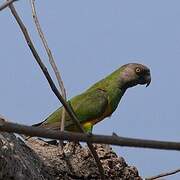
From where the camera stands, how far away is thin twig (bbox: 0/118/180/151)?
1.19m

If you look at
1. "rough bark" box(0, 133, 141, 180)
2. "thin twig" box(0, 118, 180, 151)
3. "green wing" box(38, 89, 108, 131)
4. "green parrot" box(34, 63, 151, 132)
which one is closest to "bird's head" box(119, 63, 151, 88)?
"green parrot" box(34, 63, 151, 132)

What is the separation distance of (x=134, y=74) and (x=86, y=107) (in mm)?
1036

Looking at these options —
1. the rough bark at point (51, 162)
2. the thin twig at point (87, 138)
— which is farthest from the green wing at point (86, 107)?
the thin twig at point (87, 138)

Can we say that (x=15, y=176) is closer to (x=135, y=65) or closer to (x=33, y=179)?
(x=33, y=179)

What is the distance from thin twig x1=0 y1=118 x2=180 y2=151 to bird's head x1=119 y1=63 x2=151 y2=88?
235 inches

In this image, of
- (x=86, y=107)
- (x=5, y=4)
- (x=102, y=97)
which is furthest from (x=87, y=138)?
(x=102, y=97)

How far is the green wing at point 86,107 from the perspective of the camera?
632 cm

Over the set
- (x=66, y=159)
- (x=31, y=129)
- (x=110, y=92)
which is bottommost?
(x=110, y=92)

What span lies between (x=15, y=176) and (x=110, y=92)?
13.1 ft

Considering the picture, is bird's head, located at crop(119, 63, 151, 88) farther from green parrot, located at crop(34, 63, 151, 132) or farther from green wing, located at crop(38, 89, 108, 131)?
green wing, located at crop(38, 89, 108, 131)

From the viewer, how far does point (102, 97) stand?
22.2 ft

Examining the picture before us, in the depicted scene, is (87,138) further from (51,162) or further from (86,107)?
(86,107)

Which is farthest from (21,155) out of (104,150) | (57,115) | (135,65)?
(135,65)

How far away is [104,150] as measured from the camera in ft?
12.7
